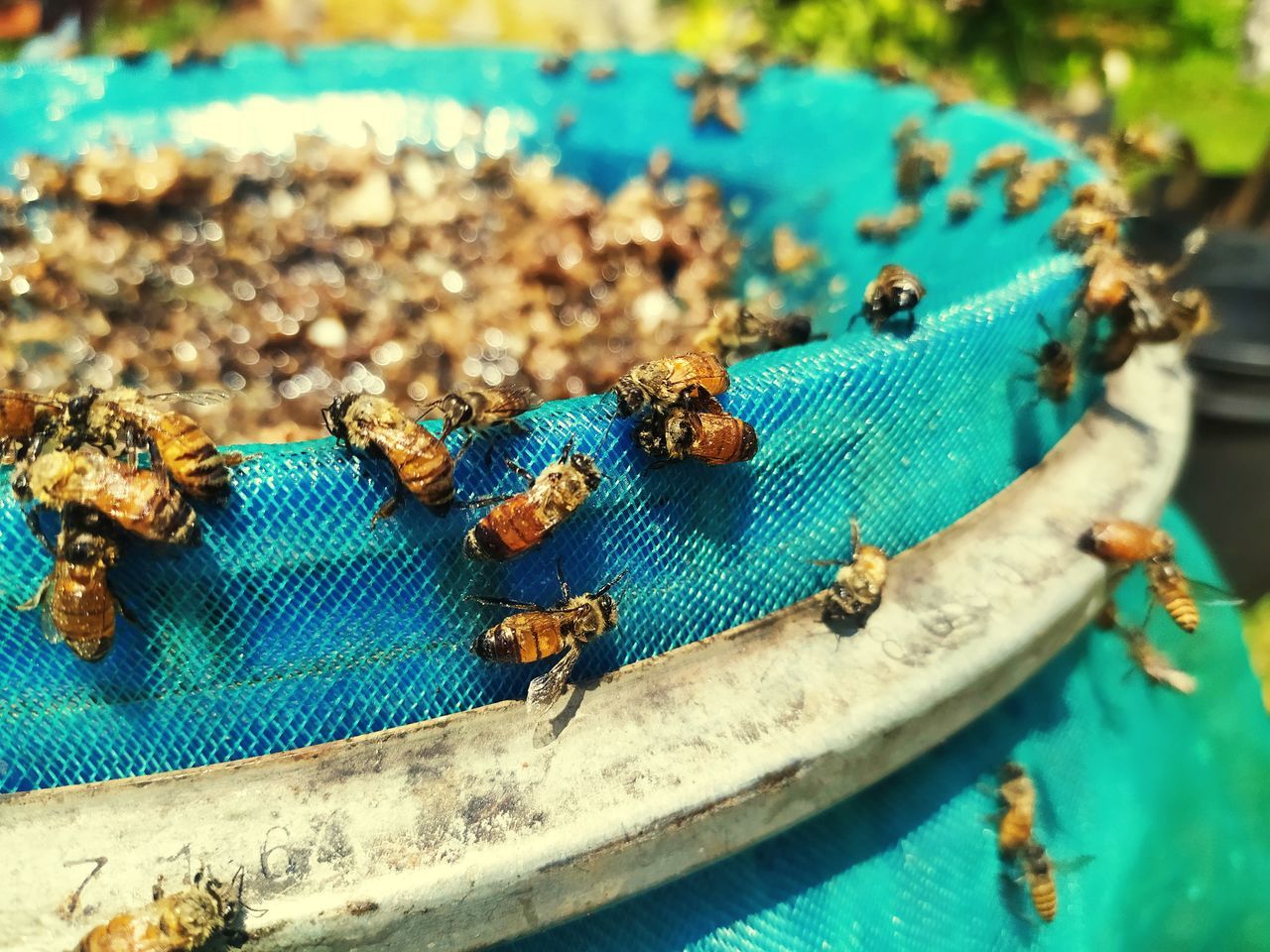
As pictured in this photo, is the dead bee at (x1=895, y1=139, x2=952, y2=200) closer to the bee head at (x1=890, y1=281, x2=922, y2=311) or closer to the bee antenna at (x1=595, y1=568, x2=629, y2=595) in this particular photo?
the bee head at (x1=890, y1=281, x2=922, y2=311)

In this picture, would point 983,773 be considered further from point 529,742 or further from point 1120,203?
point 1120,203

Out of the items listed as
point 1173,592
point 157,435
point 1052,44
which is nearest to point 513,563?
point 157,435

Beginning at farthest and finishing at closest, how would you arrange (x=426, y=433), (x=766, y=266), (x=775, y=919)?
(x=766, y=266) → (x=775, y=919) → (x=426, y=433)

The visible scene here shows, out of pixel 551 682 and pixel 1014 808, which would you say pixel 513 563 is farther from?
pixel 1014 808

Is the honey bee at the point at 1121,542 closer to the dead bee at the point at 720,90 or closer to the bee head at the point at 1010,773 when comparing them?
the bee head at the point at 1010,773

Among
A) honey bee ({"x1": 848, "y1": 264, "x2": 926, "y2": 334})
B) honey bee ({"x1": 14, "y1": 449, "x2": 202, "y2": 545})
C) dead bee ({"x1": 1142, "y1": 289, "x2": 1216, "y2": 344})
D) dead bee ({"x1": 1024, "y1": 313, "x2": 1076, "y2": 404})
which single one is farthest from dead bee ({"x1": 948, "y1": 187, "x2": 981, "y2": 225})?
honey bee ({"x1": 14, "y1": 449, "x2": 202, "y2": 545})

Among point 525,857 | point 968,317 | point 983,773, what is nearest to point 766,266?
point 968,317
